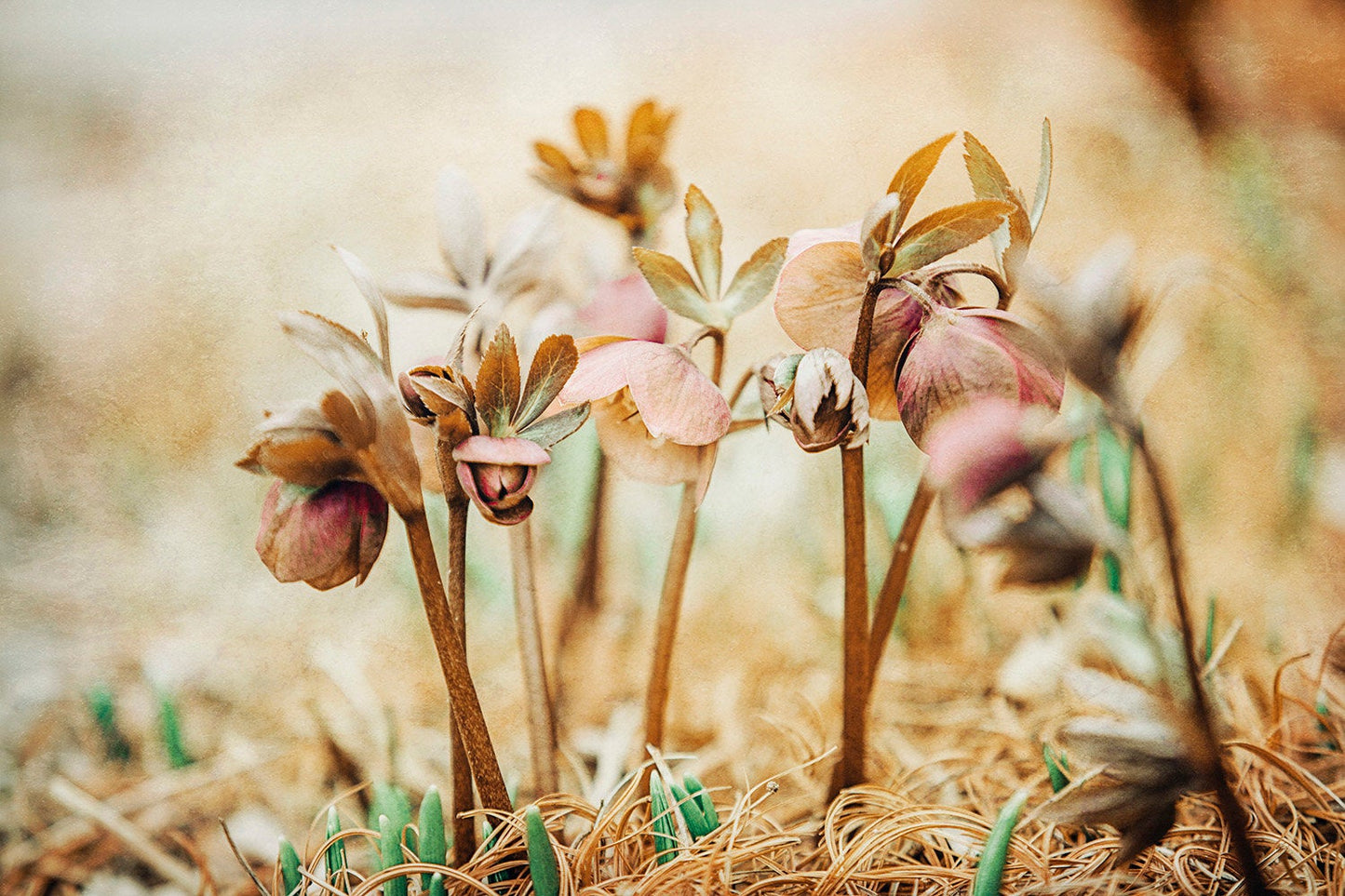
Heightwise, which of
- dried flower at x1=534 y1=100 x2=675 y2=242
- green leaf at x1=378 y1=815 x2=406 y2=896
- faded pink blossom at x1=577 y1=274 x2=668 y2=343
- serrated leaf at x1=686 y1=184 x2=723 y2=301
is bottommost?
green leaf at x1=378 y1=815 x2=406 y2=896

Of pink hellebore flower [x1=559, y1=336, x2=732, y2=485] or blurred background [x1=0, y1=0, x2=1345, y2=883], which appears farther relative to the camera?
blurred background [x1=0, y1=0, x2=1345, y2=883]

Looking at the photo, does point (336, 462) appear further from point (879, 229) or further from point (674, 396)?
point (879, 229)

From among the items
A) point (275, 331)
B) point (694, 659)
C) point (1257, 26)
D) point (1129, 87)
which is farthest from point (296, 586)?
point (1257, 26)

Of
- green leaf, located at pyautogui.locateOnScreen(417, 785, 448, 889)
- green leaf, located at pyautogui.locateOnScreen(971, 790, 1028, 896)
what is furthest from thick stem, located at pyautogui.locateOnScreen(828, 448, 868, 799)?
green leaf, located at pyautogui.locateOnScreen(417, 785, 448, 889)

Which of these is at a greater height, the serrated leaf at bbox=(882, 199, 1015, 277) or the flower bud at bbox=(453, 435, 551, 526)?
the serrated leaf at bbox=(882, 199, 1015, 277)

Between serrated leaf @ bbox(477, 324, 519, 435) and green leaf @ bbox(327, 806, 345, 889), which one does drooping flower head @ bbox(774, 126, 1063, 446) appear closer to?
serrated leaf @ bbox(477, 324, 519, 435)

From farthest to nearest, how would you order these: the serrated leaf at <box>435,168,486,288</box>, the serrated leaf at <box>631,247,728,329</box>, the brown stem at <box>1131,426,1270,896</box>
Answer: the serrated leaf at <box>435,168,486,288</box> → the serrated leaf at <box>631,247,728,329</box> → the brown stem at <box>1131,426,1270,896</box>

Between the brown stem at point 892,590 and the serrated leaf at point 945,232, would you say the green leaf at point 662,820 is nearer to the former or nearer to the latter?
the brown stem at point 892,590

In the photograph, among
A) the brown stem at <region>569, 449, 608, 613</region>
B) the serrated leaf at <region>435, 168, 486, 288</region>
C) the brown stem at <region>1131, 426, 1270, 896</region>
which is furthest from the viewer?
the brown stem at <region>569, 449, 608, 613</region>
